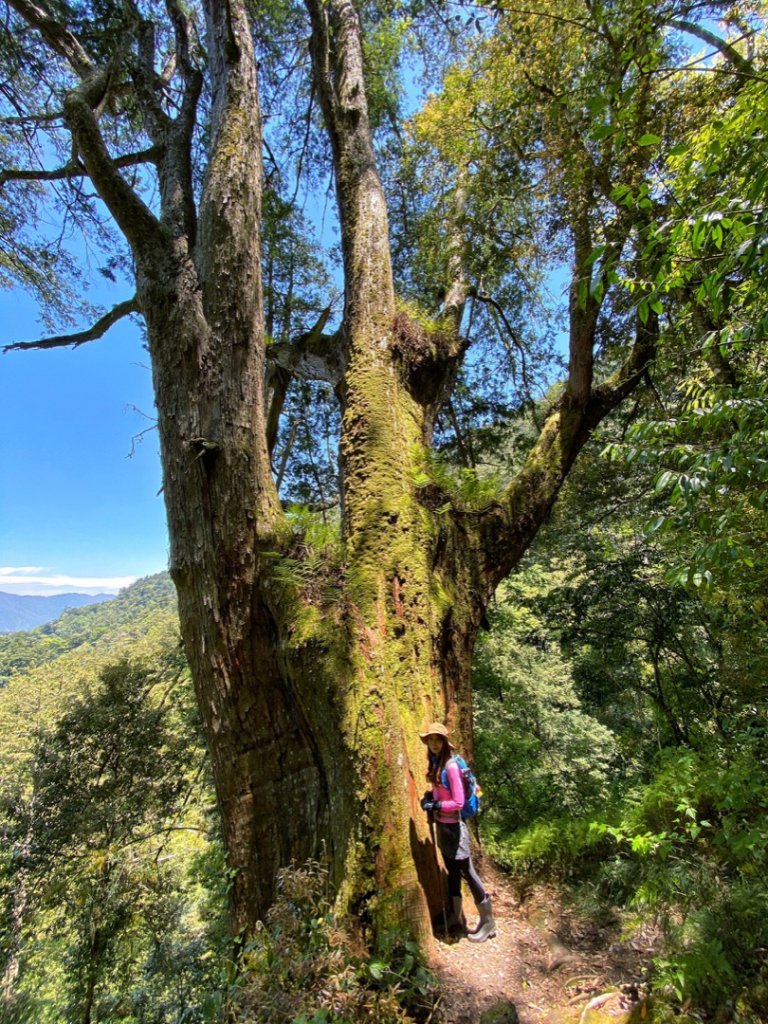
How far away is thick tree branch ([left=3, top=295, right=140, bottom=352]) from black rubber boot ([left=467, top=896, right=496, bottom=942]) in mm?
6021

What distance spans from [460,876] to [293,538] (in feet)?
8.16

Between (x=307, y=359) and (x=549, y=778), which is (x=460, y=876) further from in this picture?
(x=549, y=778)

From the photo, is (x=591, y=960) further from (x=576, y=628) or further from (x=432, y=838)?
(x=576, y=628)

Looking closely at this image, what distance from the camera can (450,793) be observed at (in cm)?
314

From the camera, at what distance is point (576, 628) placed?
9.52m

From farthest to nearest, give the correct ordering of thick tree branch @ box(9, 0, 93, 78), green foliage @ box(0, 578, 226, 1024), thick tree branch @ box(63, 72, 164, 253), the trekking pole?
green foliage @ box(0, 578, 226, 1024)
thick tree branch @ box(9, 0, 93, 78)
thick tree branch @ box(63, 72, 164, 253)
the trekking pole

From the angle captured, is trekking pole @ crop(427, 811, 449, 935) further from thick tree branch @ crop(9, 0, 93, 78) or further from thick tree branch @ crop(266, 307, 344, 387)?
thick tree branch @ crop(9, 0, 93, 78)

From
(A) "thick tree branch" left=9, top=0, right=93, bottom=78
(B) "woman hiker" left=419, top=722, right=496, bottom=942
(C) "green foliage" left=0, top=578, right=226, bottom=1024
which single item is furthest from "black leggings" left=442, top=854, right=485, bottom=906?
(A) "thick tree branch" left=9, top=0, right=93, bottom=78

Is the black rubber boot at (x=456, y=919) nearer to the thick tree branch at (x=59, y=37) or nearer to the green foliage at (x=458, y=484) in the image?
the green foliage at (x=458, y=484)

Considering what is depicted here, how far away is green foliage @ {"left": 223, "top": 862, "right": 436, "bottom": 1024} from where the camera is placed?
2.04 metres

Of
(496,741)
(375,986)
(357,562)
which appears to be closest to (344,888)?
(375,986)

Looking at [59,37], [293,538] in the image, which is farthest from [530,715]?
[59,37]

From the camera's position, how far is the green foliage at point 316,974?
2041 mm

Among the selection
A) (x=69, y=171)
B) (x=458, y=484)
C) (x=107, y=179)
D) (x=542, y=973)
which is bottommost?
(x=542, y=973)
